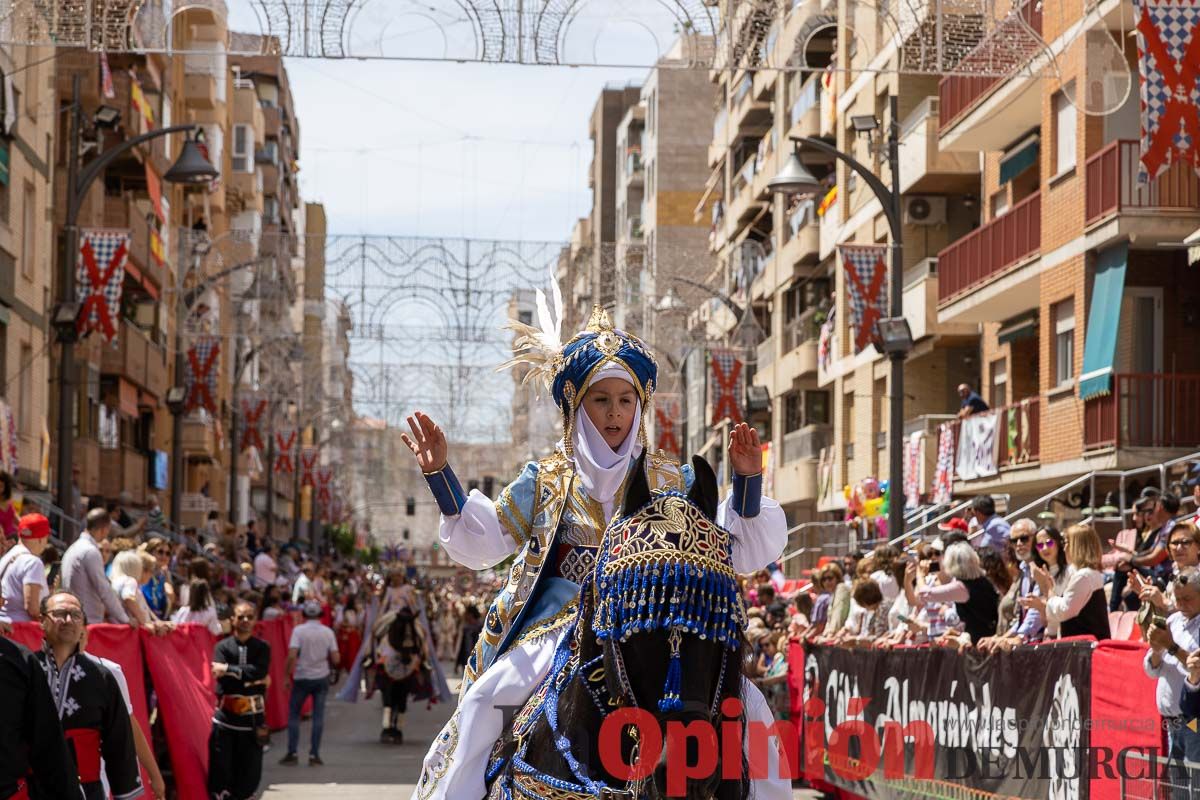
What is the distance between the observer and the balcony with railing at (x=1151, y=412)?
24.8 meters

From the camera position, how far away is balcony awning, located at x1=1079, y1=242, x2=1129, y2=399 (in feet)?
83.4

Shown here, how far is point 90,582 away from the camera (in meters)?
14.7

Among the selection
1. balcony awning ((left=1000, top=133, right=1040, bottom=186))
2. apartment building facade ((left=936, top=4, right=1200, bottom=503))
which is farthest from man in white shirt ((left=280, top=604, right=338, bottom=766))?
balcony awning ((left=1000, top=133, right=1040, bottom=186))

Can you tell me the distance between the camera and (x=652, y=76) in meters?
78.2

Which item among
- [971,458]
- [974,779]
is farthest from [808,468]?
[974,779]

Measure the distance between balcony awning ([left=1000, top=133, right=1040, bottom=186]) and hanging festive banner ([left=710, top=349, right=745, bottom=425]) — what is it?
581cm

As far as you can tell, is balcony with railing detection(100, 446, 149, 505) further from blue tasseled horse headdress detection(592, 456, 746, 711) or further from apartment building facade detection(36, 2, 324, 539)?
blue tasseled horse headdress detection(592, 456, 746, 711)

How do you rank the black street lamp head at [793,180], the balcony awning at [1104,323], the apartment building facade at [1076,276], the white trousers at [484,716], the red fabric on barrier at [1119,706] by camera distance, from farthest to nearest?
the balcony awning at [1104,323] → the apartment building facade at [1076,276] → the black street lamp head at [793,180] → the red fabric on barrier at [1119,706] → the white trousers at [484,716]

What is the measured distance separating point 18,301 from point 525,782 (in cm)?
2912

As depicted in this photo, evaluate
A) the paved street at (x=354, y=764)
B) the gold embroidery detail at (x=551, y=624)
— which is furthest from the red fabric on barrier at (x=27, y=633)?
the gold embroidery detail at (x=551, y=624)

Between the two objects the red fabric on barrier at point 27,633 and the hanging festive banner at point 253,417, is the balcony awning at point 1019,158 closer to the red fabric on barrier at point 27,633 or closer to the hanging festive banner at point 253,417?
the red fabric on barrier at point 27,633

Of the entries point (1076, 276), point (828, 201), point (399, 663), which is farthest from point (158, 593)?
point (828, 201)

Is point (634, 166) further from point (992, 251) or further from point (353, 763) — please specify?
point (353, 763)

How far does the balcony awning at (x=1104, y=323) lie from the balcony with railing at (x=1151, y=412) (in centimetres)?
25
